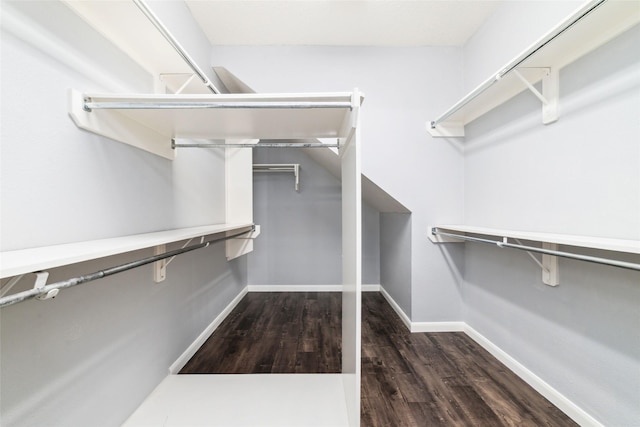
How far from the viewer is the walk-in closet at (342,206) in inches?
34.6

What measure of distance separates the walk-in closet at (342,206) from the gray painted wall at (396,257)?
5cm

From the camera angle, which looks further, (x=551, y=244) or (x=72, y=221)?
(x=551, y=244)

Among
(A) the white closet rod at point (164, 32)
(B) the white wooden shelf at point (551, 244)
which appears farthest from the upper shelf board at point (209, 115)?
(B) the white wooden shelf at point (551, 244)

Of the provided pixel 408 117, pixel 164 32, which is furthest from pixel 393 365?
pixel 164 32

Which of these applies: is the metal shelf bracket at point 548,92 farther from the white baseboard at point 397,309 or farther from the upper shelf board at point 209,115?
the white baseboard at point 397,309

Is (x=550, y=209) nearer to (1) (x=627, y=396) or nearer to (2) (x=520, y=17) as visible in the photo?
(1) (x=627, y=396)

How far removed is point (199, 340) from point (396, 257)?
188 centimetres

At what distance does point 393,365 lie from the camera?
1.73 metres

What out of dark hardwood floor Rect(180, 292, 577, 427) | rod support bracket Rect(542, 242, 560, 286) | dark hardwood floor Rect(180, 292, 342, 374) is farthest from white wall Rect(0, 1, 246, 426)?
rod support bracket Rect(542, 242, 560, 286)

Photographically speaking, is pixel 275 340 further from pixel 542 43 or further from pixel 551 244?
pixel 542 43

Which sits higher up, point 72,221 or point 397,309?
point 72,221

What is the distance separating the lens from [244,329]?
2279mm

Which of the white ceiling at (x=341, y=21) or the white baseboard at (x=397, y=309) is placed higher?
the white ceiling at (x=341, y=21)

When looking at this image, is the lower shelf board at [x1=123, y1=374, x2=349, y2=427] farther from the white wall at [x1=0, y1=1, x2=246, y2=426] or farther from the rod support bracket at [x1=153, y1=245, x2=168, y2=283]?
the rod support bracket at [x1=153, y1=245, x2=168, y2=283]
